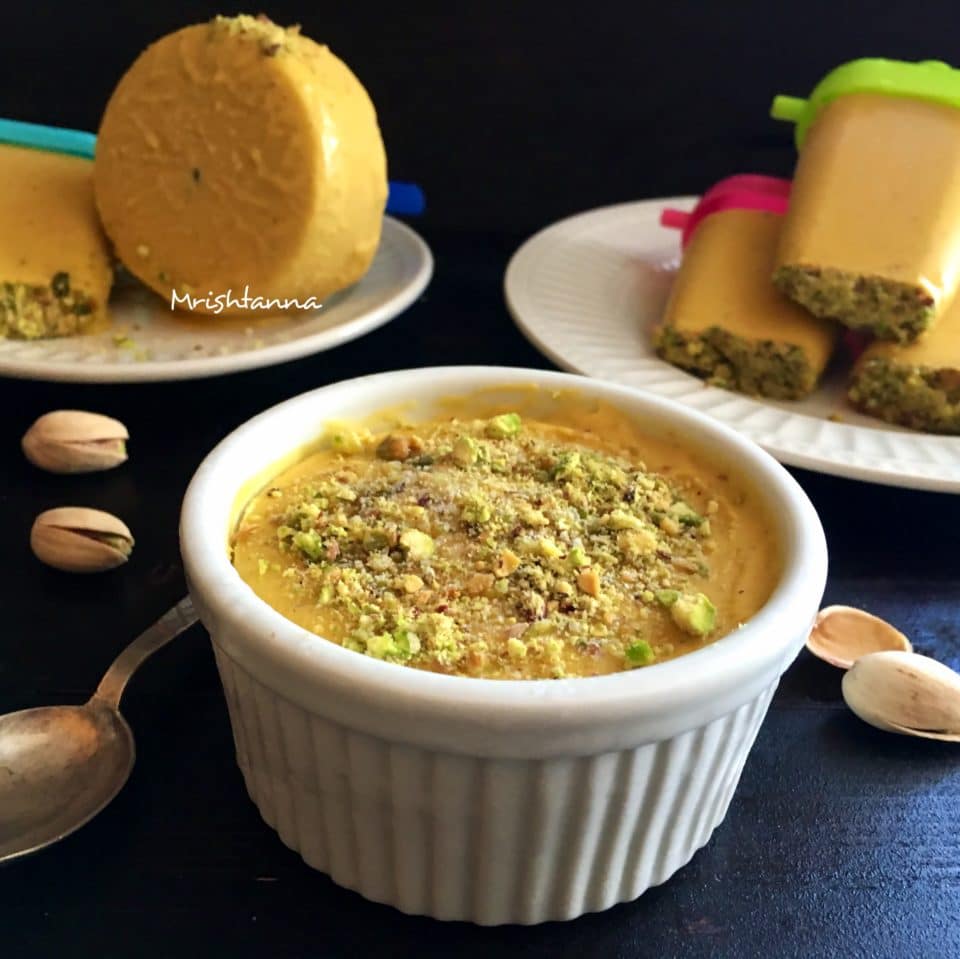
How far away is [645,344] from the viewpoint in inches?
38.6

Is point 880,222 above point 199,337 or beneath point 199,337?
above

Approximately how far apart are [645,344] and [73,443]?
20.7 inches

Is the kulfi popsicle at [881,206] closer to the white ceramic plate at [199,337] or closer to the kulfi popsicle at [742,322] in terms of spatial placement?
the kulfi popsicle at [742,322]

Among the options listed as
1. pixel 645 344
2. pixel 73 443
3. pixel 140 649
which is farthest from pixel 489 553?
pixel 645 344

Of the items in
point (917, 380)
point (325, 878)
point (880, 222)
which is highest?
point (880, 222)

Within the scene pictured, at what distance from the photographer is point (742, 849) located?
1.72 feet

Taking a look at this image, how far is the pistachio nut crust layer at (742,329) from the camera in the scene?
0.91 m

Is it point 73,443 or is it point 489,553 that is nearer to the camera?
point 489,553

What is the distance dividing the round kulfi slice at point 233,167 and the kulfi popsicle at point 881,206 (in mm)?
429

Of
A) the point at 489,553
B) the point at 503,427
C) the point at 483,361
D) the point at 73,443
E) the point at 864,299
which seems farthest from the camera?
the point at 483,361

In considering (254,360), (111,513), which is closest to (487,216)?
(254,360)

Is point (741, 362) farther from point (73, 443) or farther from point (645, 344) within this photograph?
point (73, 443)

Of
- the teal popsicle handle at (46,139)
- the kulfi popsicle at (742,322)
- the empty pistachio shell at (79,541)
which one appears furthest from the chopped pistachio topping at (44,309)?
the kulfi popsicle at (742,322)

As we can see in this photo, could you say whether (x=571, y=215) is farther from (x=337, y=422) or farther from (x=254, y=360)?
(x=337, y=422)
